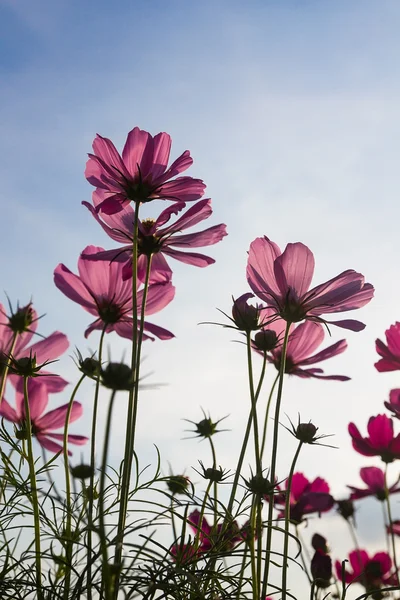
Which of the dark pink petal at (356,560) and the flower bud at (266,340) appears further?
the dark pink petal at (356,560)

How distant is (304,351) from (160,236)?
1.10 ft

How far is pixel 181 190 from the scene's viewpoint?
95 centimetres

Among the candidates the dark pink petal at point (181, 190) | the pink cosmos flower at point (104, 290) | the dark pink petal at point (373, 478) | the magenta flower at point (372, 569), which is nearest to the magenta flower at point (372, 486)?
the dark pink petal at point (373, 478)

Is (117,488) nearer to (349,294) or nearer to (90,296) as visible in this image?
(90,296)

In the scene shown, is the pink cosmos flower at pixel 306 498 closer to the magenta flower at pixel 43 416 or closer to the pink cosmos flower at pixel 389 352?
the pink cosmos flower at pixel 389 352

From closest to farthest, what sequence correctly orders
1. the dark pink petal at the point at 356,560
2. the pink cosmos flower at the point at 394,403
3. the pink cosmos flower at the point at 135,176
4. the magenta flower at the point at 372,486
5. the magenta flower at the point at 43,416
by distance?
the pink cosmos flower at the point at 135,176 → the pink cosmos flower at the point at 394,403 → the magenta flower at the point at 43,416 → the magenta flower at the point at 372,486 → the dark pink petal at the point at 356,560

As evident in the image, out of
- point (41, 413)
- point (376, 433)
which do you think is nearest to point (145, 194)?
point (41, 413)

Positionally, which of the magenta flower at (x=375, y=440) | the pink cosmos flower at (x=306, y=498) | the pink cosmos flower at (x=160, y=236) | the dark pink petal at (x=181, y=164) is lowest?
the pink cosmos flower at (x=306, y=498)

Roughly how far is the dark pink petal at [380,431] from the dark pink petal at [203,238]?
62 cm

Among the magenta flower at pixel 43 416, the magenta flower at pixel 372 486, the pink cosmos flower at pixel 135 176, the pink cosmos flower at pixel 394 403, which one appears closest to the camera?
the pink cosmos flower at pixel 135 176

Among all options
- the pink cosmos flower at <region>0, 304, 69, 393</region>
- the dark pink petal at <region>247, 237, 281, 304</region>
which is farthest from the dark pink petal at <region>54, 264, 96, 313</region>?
the dark pink petal at <region>247, 237, 281, 304</region>

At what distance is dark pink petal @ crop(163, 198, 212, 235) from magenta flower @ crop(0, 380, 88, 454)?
46cm

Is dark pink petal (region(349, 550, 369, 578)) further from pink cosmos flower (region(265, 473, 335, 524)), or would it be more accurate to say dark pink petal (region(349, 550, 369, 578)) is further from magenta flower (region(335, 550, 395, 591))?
pink cosmos flower (region(265, 473, 335, 524))

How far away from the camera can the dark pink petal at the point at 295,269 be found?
37.5 inches
